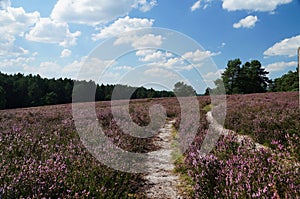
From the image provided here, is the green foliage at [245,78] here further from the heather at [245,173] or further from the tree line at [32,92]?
the heather at [245,173]

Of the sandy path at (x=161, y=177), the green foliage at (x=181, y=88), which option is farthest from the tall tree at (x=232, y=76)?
the sandy path at (x=161, y=177)

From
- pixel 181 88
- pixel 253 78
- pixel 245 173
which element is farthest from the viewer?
pixel 253 78

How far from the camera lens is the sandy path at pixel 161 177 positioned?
419cm

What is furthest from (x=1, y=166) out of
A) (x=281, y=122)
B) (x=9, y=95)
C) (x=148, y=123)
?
(x=9, y=95)

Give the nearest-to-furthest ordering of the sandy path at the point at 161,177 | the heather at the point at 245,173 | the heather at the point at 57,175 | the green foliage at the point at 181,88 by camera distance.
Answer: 1. the heather at the point at 245,173
2. the heather at the point at 57,175
3. the sandy path at the point at 161,177
4. the green foliage at the point at 181,88

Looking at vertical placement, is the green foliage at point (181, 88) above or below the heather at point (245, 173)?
above

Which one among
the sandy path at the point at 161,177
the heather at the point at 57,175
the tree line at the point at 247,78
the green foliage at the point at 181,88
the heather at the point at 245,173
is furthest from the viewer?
the tree line at the point at 247,78

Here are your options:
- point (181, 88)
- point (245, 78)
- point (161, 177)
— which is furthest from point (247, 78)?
point (161, 177)

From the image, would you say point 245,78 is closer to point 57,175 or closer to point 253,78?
point 253,78

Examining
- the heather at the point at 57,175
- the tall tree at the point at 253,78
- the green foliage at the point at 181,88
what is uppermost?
the tall tree at the point at 253,78

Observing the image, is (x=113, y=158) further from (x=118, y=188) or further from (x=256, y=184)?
(x=256, y=184)

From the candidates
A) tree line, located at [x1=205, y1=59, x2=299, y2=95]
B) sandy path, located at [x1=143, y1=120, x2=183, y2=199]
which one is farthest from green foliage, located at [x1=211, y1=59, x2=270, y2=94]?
sandy path, located at [x1=143, y1=120, x2=183, y2=199]

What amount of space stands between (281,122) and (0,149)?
265 inches

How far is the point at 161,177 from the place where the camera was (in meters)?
5.00
